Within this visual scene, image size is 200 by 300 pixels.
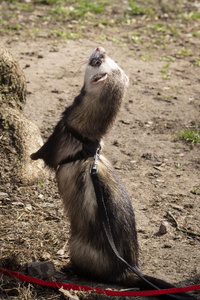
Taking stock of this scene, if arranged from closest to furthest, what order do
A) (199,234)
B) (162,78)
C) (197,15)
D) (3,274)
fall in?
1. (3,274)
2. (199,234)
3. (162,78)
4. (197,15)

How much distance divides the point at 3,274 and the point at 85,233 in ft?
2.33

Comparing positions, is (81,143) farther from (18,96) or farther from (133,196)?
(18,96)

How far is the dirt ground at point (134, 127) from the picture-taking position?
3805mm

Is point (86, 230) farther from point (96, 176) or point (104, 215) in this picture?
point (96, 176)

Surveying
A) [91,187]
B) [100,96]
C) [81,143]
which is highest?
[100,96]

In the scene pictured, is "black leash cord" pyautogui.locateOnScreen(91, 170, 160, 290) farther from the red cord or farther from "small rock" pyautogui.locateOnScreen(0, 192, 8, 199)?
"small rock" pyautogui.locateOnScreen(0, 192, 8, 199)

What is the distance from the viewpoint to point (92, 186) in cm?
335

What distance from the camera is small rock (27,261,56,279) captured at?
3324 mm

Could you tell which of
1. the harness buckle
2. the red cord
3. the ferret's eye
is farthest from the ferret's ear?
the red cord

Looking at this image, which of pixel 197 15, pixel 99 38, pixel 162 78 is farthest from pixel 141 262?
pixel 197 15

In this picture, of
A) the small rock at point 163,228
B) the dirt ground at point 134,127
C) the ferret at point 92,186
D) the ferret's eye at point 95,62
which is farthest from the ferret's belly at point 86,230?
the small rock at point 163,228

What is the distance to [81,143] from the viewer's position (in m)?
3.52

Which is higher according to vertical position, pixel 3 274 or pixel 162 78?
pixel 162 78

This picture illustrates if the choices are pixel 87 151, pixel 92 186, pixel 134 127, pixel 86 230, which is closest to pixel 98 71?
pixel 87 151
